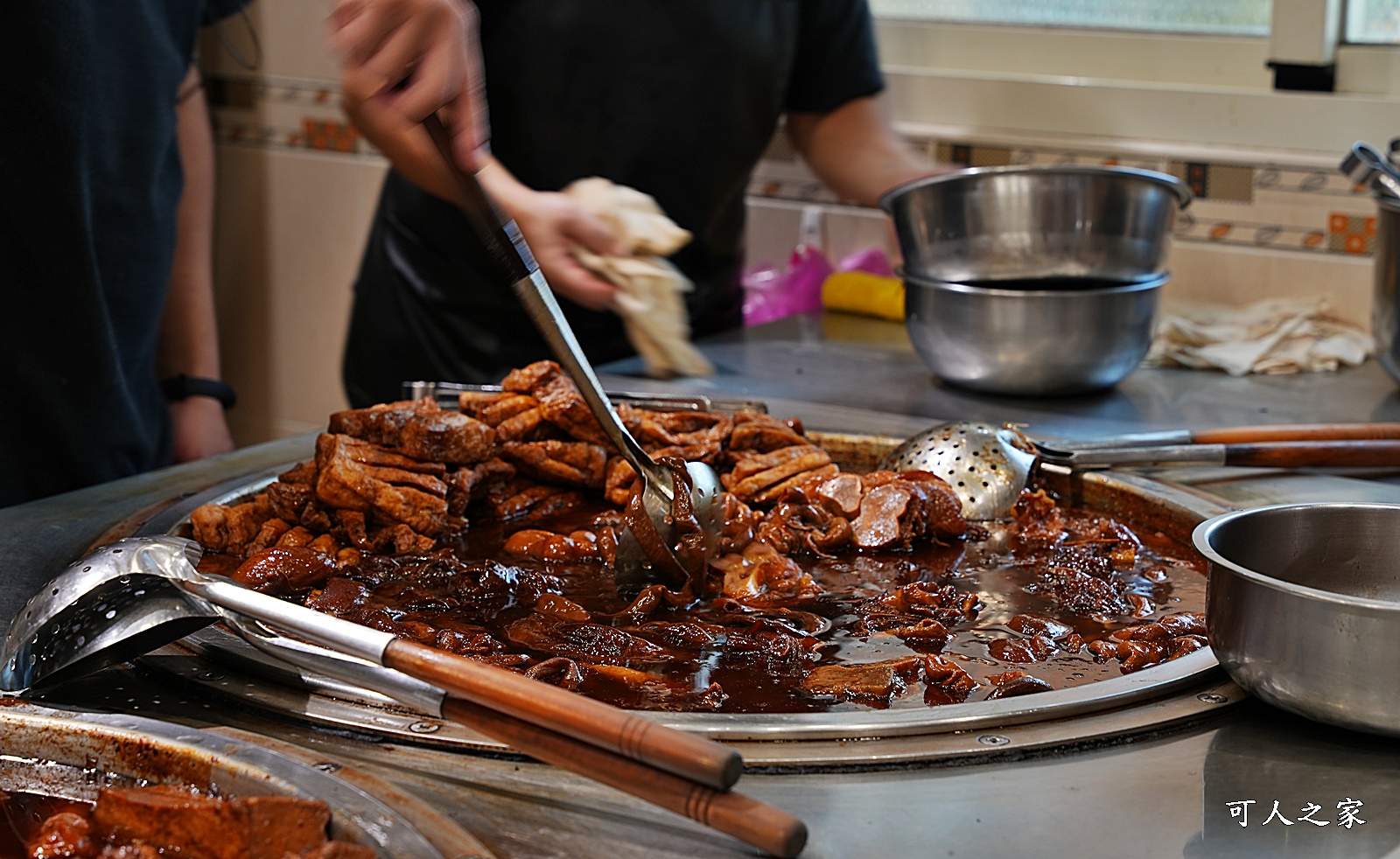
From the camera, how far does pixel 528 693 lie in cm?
92

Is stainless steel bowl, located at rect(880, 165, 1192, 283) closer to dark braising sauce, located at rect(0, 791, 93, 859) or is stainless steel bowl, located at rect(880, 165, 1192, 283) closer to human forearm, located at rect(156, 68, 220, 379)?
human forearm, located at rect(156, 68, 220, 379)

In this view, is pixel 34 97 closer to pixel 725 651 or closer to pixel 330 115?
pixel 725 651

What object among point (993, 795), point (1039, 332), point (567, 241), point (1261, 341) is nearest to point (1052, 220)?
point (1039, 332)

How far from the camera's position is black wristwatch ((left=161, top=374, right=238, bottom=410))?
99.7 inches

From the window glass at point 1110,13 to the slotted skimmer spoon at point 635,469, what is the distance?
211cm

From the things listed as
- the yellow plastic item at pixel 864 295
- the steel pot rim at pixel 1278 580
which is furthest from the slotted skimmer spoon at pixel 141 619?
the yellow plastic item at pixel 864 295

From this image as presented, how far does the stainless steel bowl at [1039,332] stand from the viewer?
216cm

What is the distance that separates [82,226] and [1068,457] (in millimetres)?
1452

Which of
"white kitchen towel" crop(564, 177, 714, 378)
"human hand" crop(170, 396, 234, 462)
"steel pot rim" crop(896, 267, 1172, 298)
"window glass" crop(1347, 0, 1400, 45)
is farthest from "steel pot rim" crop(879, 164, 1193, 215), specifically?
"human hand" crop(170, 396, 234, 462)

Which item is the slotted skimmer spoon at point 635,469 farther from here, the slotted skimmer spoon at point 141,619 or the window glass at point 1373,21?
the window glass at point 1373,21

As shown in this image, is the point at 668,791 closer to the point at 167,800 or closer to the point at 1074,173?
the point at 167,800

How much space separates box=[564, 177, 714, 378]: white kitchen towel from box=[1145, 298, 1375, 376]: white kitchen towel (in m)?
0.94

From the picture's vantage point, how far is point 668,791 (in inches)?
34.3

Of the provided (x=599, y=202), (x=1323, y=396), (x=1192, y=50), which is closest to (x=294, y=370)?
(x=599, y=202)
